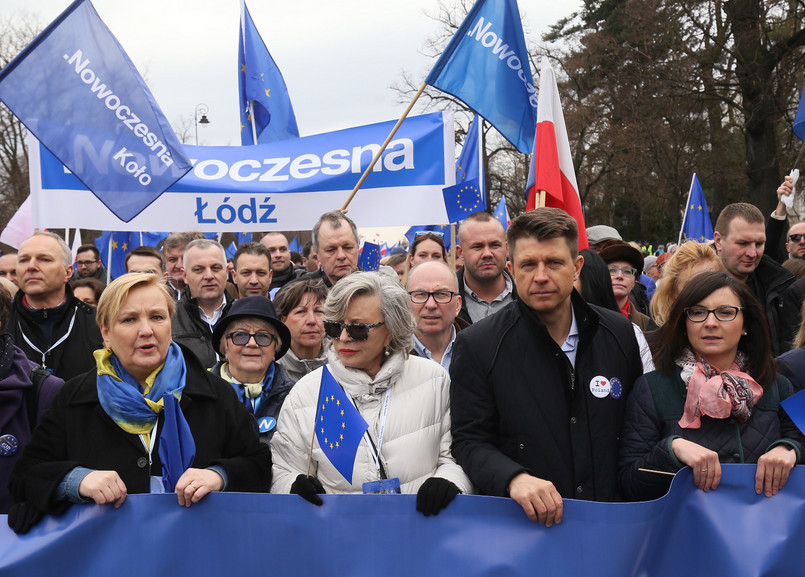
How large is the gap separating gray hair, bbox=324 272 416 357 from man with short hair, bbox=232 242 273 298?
2853 millimetres

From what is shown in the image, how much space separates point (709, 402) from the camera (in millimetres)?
2838

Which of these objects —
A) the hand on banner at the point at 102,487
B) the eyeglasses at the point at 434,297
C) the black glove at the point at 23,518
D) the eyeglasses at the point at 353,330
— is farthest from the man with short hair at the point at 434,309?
the black glove at the point at 23,518

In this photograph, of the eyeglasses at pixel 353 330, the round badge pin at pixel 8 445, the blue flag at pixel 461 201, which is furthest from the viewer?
the blue flag at pixel 461 201

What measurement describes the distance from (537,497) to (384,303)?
0.92 meters

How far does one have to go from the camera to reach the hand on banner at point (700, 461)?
109 inches

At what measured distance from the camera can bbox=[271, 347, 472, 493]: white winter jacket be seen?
9.78 feet

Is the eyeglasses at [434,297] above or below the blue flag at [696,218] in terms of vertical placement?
below

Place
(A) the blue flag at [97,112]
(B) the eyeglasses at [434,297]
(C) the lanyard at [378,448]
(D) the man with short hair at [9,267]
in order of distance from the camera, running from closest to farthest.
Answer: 1. (C) the lanyard at [378,448]
2. (B) the eyeglasses at [434,297]
3. (A) the blue flag at [97,112]
4. (D) the man with short hair at [9,267]

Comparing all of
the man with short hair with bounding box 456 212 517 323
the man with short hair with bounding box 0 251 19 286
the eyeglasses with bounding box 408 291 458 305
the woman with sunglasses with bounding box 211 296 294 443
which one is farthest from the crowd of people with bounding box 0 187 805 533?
the man with short hair with bounding box 0 251 19 286

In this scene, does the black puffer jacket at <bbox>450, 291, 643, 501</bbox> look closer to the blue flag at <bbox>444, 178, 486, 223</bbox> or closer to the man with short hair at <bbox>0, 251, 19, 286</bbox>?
the blue flag at <bbox>444, 178, 486, 223</bbox>

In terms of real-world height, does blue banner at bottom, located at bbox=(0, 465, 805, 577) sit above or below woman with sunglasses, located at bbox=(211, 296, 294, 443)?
below

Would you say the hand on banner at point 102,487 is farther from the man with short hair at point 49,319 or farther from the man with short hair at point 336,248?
the man with short hair at point 336,248

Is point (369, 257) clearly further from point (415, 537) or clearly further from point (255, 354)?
point (415, 537)

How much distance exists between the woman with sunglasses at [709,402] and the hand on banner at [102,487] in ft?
5.61
